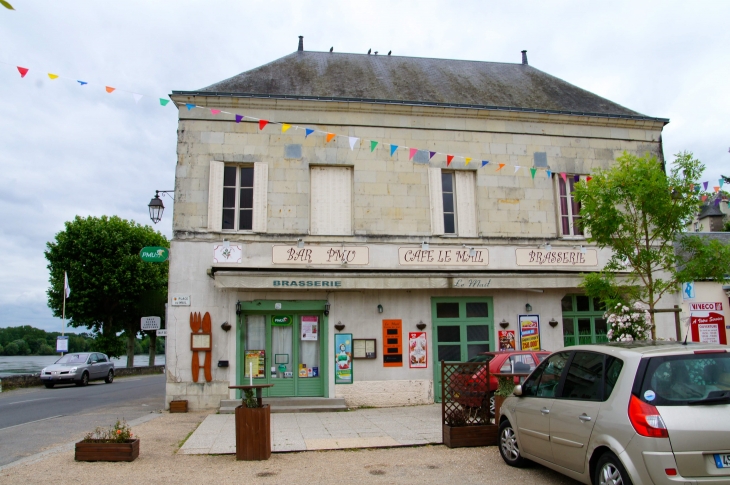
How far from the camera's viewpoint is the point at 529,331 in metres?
14.0

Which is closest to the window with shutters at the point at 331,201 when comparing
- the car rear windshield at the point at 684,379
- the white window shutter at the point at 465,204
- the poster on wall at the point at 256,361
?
the white window shutter at the point at 465,204

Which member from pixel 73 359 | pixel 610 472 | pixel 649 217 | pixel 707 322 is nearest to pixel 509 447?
pixel 610 472

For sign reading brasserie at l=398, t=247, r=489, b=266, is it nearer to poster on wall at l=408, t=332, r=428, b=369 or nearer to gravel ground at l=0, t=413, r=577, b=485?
poster on wall at l=408, t=332, r=428, b=369

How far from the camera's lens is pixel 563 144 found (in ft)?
48.7

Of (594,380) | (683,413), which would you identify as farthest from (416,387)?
(683,413)

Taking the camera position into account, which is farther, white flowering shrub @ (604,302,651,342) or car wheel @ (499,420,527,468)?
white flowering shrub @ (604,302,651,342)

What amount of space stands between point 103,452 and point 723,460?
22.7ft

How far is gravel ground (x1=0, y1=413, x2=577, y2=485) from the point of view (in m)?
6.54

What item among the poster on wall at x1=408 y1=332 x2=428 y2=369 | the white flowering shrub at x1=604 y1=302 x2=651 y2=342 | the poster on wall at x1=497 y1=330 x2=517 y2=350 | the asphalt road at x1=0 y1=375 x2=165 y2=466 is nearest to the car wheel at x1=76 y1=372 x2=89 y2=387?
the asphalt road at x1=0 y1=375 x2=165 y2=466

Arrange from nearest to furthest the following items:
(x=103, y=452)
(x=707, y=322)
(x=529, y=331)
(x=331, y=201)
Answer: (x=103, y=452)
(x=331, y=201)
(x=529, y=331)
(x=707, y=322)

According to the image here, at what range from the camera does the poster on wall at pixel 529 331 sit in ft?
45.7

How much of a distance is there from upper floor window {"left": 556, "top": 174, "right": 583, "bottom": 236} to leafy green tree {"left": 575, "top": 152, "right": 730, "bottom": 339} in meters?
5.13

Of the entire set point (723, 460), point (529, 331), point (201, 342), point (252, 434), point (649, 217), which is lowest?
point (252, 434)

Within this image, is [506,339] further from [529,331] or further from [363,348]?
[363,348]
